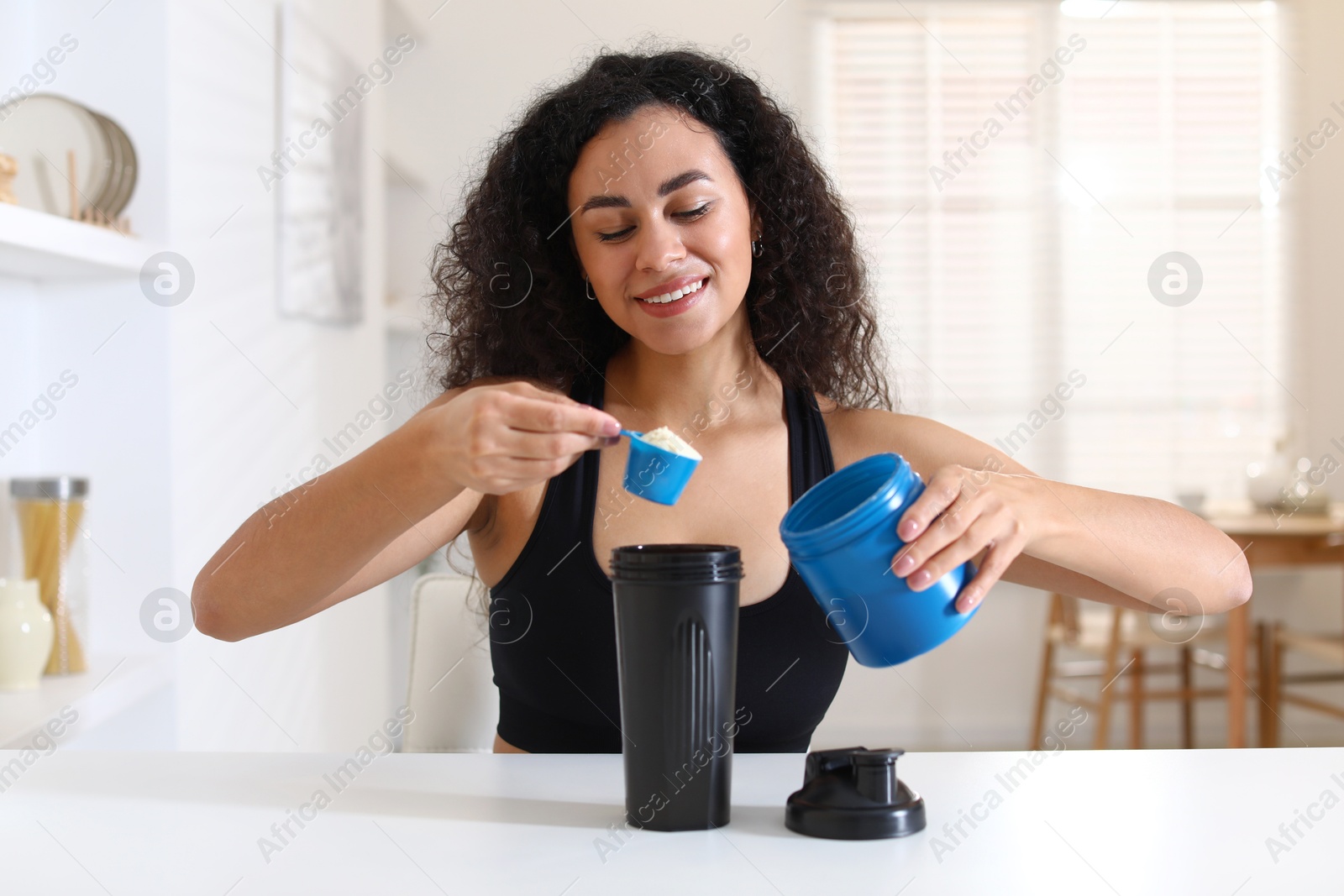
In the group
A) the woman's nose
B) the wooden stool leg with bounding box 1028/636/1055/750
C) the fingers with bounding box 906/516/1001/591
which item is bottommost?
the wooden stool leg with bounding box 1028/636/1055/750

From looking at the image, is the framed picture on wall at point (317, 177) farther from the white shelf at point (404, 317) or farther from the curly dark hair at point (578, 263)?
the curly dark hair at point (578, 263)

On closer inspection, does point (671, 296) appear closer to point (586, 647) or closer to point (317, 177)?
point (586, 647)

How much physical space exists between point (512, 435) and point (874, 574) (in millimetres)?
281

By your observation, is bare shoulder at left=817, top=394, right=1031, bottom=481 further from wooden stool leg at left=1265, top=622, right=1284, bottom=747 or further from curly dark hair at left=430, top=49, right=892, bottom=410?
wooden stool leg at left=1265, top=622, right=1284, bottom=747

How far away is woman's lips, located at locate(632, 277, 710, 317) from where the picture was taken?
1.21m

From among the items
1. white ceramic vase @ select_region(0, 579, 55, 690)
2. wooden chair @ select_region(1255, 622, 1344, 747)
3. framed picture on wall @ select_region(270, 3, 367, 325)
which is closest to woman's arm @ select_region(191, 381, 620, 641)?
white ceramic vase @ select_region(0, 579, 55, 690)

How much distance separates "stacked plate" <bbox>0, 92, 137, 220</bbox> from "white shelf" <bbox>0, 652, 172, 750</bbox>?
707 millimetres

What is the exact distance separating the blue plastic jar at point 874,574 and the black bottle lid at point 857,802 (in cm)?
8

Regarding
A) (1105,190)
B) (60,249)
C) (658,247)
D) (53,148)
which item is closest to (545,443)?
(658,247)

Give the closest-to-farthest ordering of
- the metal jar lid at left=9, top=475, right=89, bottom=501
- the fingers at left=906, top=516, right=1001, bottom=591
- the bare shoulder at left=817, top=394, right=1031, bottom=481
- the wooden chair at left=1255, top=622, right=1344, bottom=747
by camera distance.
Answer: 1. the fingers at left=906, top=516, right=1001, bottom=591
2. the bare shoulder at left=817, top=394, right=1031, bottom=481
3. the metal jar lid at left=9, top=475, right=89, bottom=501
4. the wooden chair at left=1255, top=622, right=1344, bottom=747

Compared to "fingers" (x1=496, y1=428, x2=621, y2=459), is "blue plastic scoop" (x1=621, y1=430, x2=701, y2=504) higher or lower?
lower

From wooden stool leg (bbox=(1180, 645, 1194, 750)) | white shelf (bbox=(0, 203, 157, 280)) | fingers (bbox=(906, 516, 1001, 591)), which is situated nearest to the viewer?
fingers (bbox=(906, 516, 1001, 591))

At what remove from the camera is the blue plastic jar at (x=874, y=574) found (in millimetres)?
744

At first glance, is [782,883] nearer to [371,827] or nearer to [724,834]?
[724,834]
